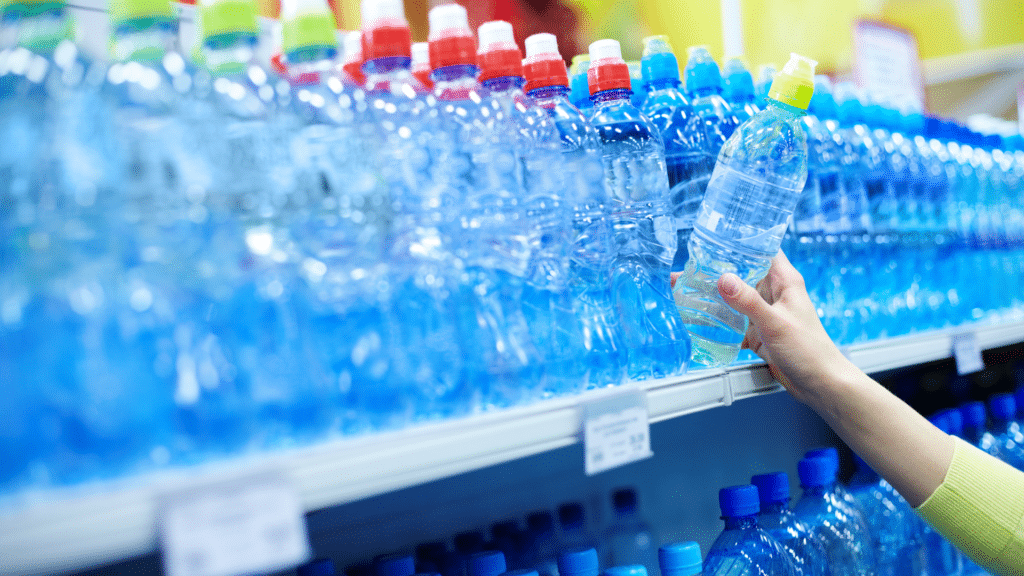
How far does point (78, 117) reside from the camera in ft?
2.60

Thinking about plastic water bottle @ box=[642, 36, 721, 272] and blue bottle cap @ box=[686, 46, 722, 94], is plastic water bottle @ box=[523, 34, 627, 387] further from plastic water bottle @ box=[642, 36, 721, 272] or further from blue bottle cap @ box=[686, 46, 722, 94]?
blue bottle cap @ box=[686, 46, 722, 94]

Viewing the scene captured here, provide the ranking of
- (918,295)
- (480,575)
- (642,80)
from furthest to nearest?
1. (918,295)
2. (642,80)
3. (480,575)

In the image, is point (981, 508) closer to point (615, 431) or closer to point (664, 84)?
point (615, 431)

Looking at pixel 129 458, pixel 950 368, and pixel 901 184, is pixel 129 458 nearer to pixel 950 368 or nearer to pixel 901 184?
pixel 901 184

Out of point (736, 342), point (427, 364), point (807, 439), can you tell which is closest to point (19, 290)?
point (427, 364)

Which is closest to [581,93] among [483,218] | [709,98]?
[709,98]

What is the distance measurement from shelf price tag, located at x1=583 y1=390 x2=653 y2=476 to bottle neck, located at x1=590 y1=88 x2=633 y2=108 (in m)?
0.52

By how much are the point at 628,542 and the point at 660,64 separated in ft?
3.50

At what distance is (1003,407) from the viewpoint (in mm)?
2400

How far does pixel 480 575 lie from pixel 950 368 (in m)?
2.27

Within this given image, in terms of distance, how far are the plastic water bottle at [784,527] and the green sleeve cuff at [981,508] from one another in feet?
1.06

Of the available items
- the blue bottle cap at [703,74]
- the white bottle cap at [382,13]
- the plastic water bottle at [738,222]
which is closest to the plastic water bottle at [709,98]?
the blue bottle cap at [703,74]

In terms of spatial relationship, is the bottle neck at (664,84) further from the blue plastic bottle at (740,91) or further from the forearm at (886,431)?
the forearm at (886,431)

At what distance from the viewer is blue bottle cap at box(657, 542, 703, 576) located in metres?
1.31
